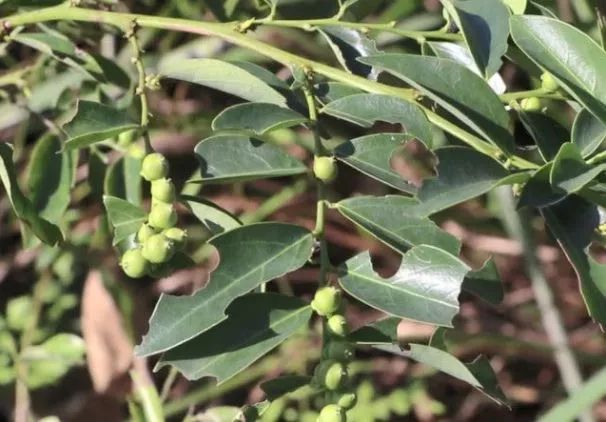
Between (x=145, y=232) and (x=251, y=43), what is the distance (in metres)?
0.15

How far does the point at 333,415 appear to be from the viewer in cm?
66

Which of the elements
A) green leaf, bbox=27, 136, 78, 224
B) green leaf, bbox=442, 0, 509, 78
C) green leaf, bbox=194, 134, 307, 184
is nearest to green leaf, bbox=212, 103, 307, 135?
green leaf, bbox=194, 134, 307, 184

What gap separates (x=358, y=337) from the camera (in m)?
0.69

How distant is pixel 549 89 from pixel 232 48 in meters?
1.00

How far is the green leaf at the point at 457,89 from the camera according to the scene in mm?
655

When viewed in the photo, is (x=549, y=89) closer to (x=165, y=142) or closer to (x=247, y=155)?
(x=247, y=155)

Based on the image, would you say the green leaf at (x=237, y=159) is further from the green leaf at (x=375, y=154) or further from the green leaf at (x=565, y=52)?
the green leaf at (x=565, y=52)

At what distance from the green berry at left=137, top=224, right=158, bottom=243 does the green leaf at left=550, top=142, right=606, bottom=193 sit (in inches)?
9.3

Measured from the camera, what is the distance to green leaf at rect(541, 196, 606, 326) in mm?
652

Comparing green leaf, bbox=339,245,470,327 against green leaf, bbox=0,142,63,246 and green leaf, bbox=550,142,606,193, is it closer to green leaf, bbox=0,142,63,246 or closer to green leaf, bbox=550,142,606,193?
green leaf, bbox=550,142,606,193

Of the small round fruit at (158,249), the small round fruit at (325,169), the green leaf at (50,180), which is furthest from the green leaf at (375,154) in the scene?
the green leaf at (50,180)

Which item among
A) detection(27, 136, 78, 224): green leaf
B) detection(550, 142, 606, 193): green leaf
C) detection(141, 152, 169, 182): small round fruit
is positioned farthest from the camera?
detection(27, 136, 78, 224): green leaf

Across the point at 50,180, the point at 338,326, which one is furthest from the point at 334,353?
the point at 50,180

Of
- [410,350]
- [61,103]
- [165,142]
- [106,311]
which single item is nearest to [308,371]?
[106,311]
